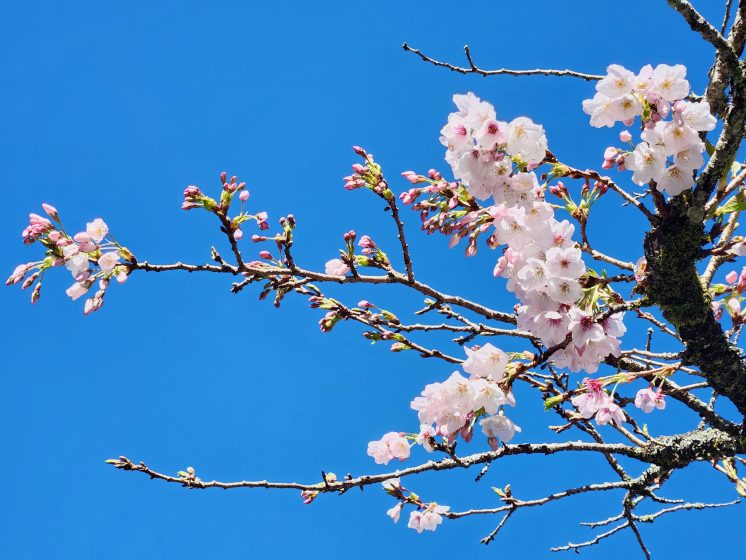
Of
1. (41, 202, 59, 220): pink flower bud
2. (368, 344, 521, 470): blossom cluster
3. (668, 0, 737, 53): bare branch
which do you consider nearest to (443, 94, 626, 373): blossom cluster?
(368, 344, 521, 470): blossom cluster

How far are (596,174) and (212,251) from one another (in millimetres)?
1773

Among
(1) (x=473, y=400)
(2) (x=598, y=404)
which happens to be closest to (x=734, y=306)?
(2) (x=598, y=404)

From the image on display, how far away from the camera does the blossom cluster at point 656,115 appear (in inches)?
86.4

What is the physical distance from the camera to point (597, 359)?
2377mm

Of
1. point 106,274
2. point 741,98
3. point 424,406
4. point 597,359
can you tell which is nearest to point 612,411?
point 597,359

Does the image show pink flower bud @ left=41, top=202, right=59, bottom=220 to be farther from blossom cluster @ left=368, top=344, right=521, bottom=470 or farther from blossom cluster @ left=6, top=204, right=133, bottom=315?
blossom cluster @ left=368, top=344, right=521, bottom=470

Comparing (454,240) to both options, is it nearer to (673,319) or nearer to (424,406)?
(424,406)

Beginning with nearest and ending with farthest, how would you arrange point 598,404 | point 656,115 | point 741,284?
point 656,115
point 598,404
point 741,284

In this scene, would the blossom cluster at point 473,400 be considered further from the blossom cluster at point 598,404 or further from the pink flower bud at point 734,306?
the pink flower bud at point 734,306

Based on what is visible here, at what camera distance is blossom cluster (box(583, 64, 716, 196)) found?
220 cm

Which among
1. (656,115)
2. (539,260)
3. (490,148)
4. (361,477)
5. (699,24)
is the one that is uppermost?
(699,24)

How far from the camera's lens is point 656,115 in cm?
225

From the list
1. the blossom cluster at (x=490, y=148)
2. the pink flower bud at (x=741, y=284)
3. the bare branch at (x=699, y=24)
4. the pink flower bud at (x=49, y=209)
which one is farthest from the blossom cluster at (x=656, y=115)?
the pink flower bud at (x=49, y=209)

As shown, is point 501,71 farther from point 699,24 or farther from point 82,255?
point 82,255
